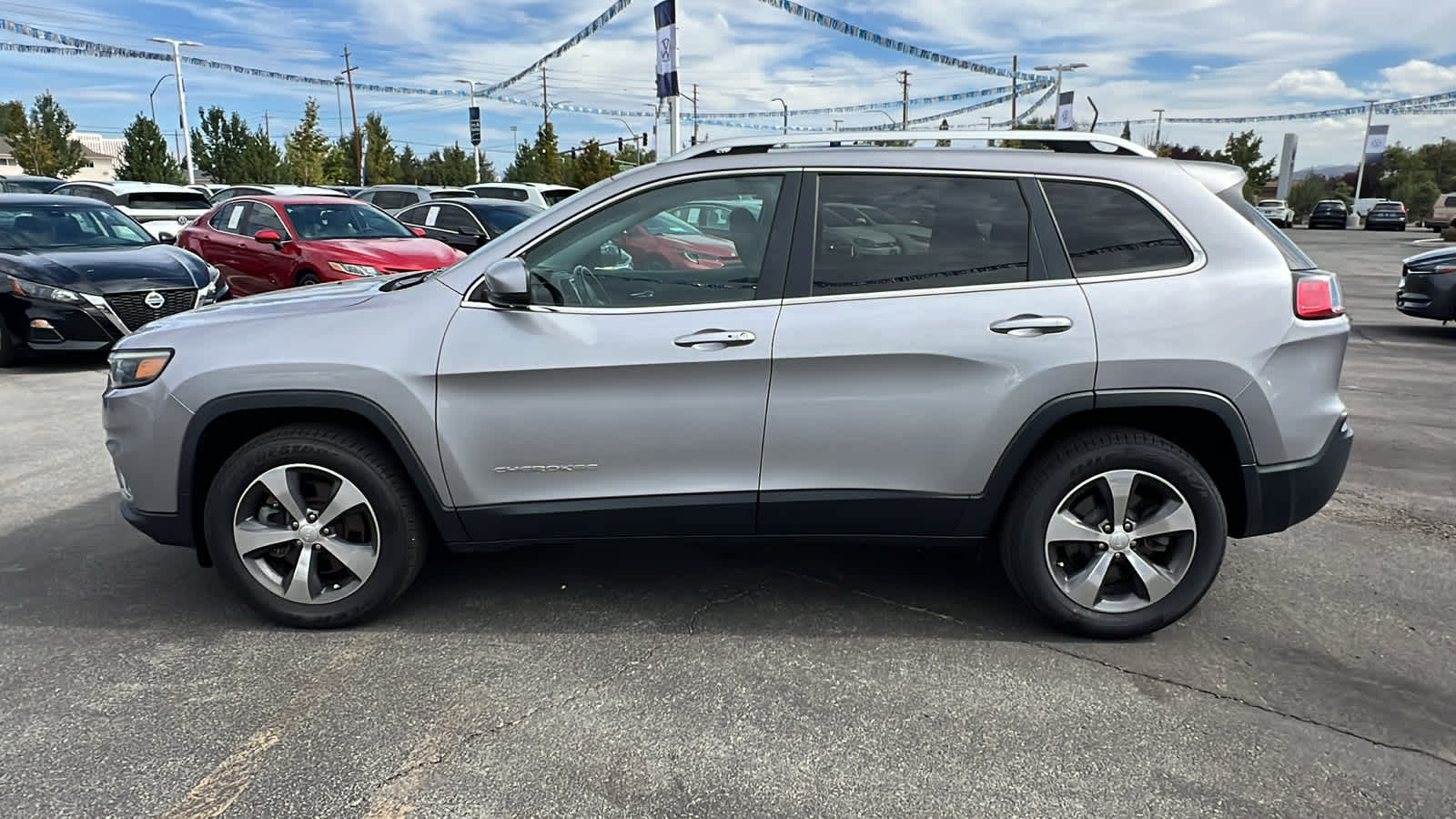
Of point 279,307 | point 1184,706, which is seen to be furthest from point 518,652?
point 1184,706

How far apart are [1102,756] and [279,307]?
3165 mm

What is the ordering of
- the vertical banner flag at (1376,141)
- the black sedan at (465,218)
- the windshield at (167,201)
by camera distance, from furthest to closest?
the vertical banner flag at (1376,141), the windshield at (167,201), the black sedan at (465,218)

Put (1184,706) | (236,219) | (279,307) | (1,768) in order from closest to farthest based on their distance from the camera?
(1,768) < (1184,706) < (279,307) < (236,219)

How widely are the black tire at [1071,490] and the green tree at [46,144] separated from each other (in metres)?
58.5

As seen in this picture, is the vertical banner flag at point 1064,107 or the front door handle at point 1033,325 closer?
the front door handle at point 1033,325

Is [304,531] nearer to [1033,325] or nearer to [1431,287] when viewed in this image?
[1033,325]

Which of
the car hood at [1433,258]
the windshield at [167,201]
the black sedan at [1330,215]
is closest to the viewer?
the car hood at [1433,258]

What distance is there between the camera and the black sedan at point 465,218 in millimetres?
13641

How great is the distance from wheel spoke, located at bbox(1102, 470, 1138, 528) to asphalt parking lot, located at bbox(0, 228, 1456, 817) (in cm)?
53

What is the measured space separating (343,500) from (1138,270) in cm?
289

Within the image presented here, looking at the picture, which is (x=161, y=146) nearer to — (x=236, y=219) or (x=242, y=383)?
(x=236, y=219)

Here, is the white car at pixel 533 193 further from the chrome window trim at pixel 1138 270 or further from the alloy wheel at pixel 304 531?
the chrome window trim at pixel 1138 270

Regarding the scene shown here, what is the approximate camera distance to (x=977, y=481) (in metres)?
3.29

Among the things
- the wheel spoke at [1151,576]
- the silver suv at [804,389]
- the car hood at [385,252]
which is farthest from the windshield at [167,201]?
the wheel spoke at [1151,576]
